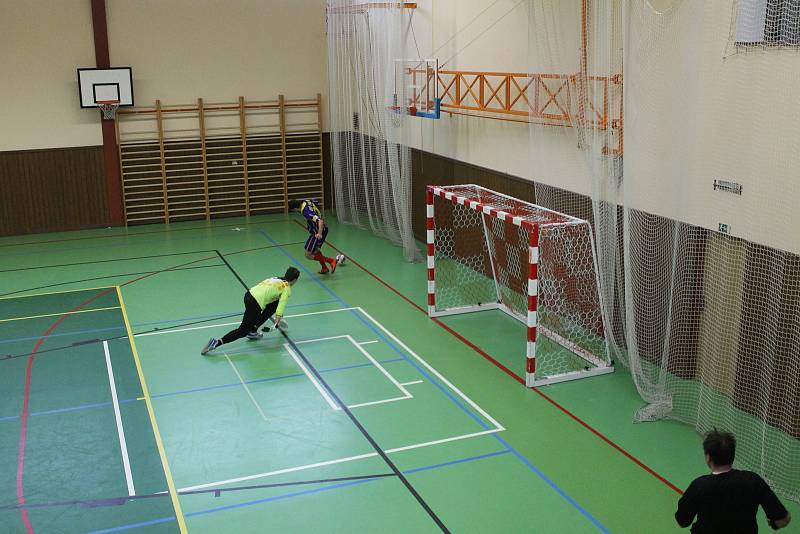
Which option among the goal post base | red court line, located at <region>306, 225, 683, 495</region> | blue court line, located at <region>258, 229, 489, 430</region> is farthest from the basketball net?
the goal post base

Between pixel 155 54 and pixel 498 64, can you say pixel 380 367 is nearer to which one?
pixel 498 64

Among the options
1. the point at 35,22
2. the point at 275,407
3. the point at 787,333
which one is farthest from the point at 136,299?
the point at 787,333

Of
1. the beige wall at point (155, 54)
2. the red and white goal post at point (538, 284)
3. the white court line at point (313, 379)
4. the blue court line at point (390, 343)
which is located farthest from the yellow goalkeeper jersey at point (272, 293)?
the beige wall at point (155, 54)

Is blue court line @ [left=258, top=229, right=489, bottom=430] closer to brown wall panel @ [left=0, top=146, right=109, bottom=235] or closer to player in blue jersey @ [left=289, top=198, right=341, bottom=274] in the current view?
player in blue jersey @ [left=289, top=198, right=341, bottom=274]

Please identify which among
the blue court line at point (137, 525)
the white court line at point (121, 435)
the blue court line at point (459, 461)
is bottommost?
the blue court line at point (137, 525)

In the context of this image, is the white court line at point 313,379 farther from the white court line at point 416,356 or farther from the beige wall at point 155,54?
the beige wall at point 155,54

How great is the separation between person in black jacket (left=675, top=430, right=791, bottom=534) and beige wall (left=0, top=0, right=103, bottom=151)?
16.3 metres

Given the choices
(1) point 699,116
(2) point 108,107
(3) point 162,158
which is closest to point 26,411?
(1) point 699,116

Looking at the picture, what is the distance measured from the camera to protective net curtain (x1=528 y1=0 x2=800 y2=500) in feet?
26.3

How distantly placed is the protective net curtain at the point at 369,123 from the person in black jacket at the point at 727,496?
1065cm

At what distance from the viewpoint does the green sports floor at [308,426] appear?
7.29 m

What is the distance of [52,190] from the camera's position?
17.9m

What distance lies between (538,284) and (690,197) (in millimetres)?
2023

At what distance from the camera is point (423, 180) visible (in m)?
16.6
